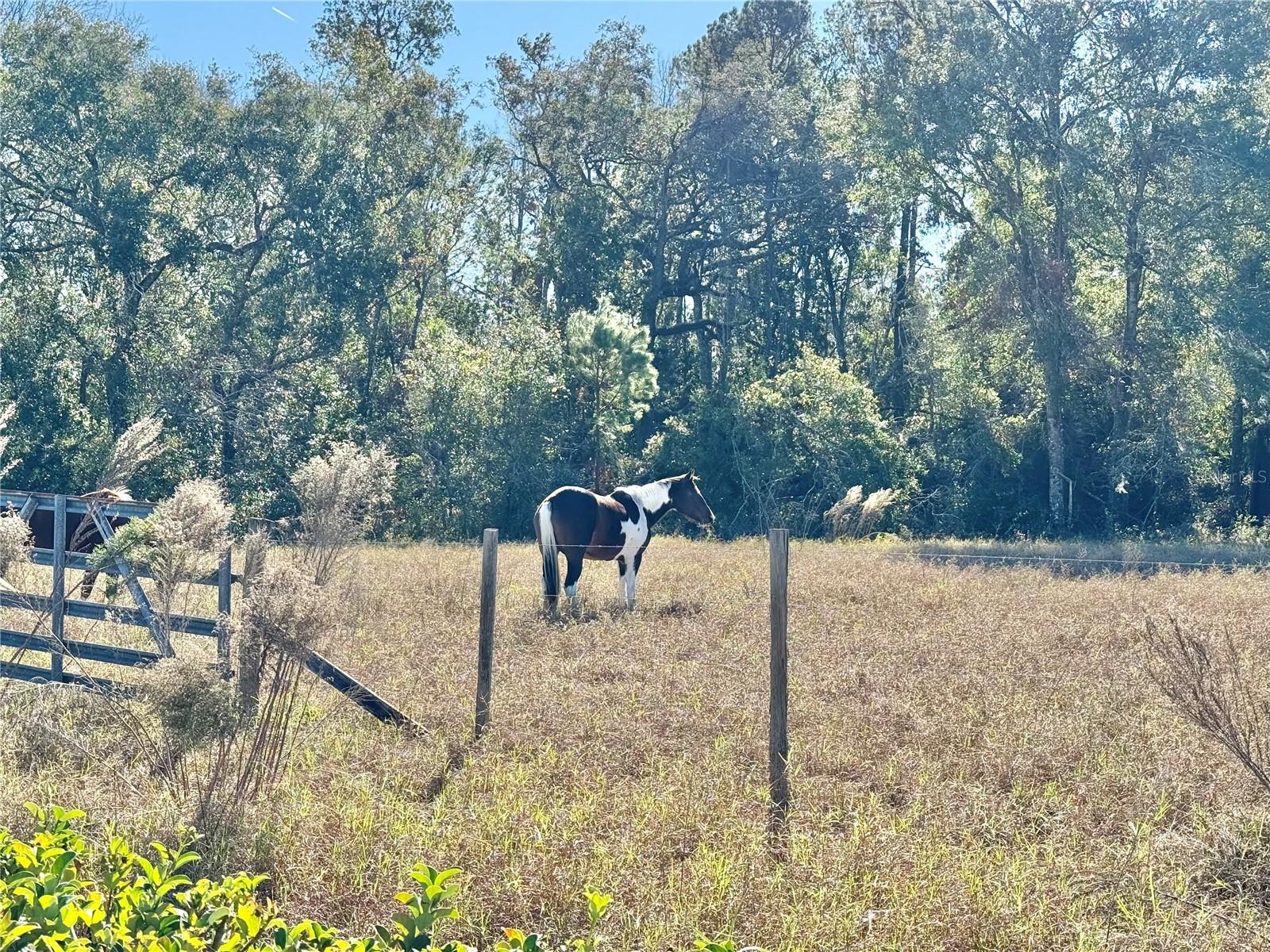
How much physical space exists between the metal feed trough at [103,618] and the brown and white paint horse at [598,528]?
4.49 metres

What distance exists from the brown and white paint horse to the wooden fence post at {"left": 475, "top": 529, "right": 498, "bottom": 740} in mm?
4276

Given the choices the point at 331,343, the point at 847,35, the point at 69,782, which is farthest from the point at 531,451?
the point at 69,782

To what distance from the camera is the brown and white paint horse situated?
39.6ft

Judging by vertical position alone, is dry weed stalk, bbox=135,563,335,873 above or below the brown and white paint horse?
below

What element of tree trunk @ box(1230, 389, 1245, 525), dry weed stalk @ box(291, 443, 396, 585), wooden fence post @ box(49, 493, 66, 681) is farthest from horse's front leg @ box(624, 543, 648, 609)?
tree trunk @ box(1230, 389, 1245, 525)

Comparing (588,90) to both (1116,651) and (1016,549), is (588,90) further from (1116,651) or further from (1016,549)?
(1116,651)

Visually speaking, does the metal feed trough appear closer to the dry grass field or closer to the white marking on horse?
the dry grass field

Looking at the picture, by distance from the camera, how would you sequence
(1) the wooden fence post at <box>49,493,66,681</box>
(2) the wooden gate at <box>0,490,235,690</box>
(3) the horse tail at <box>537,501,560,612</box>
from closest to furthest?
1. (2) the wooden gate at <box>0,490,235,690</box>
2. (1) the wooden fence post at <box>49,493,66,681</box>
3. (3) the horse tail at <box>537,501,560,612</box>

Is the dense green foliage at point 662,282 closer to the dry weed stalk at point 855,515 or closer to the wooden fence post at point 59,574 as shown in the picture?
the dry weed stalk at point 855,515

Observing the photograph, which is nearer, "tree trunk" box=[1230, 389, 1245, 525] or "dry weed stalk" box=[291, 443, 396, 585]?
"dry weed stalk" box=[291, 443, 396, 585]

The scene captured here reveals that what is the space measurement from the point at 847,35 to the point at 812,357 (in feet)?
36.3

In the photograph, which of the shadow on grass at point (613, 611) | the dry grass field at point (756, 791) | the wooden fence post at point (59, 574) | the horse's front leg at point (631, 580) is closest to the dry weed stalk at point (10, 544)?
the dry grass field at point (756, 791)

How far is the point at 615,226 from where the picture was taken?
1280 inches

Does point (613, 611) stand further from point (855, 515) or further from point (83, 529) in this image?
point (855, 515)
